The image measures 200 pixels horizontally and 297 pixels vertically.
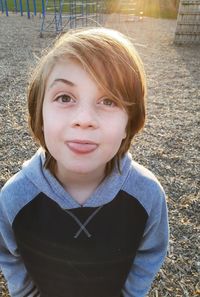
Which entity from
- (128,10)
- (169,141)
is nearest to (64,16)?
(169,141)

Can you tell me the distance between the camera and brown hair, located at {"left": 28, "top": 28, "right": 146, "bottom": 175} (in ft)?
3.68

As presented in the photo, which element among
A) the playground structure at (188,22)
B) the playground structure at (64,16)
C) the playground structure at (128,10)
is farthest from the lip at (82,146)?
the playground structure at (128,10)

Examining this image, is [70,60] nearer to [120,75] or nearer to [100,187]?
[120,75]

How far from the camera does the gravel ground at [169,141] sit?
2233 mm

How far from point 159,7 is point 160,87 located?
763 inches

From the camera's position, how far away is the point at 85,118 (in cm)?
105

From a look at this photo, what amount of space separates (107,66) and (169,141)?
2.87 meters

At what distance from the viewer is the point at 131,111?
1255mm

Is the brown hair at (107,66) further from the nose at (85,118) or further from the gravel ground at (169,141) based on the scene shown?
the gravel ground at (169,141)

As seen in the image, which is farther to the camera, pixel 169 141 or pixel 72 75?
pixel 169 141

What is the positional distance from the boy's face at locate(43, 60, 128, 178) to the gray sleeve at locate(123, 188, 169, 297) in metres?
0.44

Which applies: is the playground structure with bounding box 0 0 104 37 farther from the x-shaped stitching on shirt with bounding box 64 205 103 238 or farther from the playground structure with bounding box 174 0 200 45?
the x-shaped stitching on shirt with bounding box 64 205 103 238

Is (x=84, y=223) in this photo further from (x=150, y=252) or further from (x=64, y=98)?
(x=64, y=98)

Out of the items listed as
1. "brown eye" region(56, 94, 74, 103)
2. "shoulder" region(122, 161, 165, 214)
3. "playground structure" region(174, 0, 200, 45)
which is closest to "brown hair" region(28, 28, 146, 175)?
"brown eye" region(56, 94, 74, 103)
